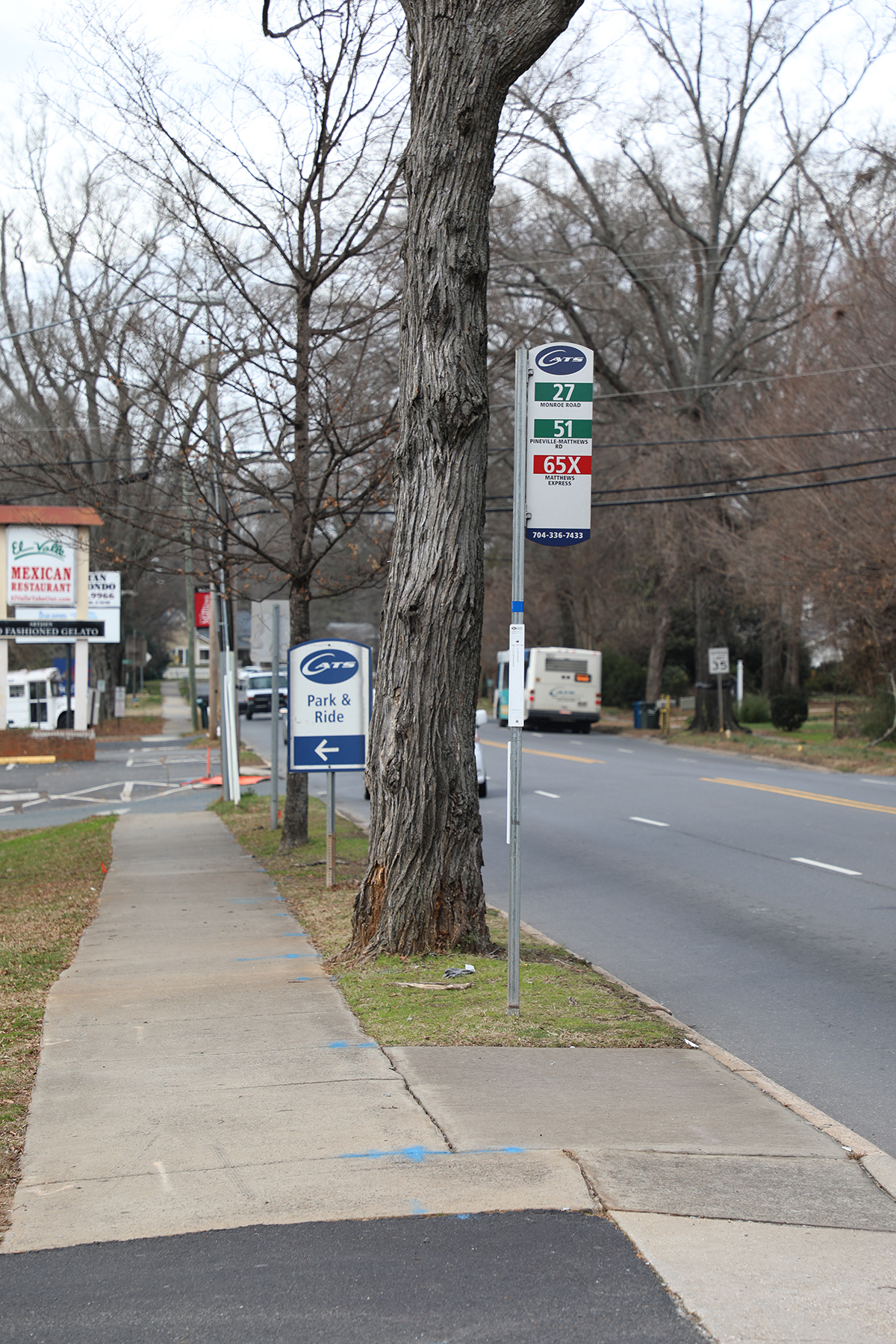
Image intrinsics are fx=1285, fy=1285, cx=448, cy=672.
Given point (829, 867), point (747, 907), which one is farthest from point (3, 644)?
point (747, 907)

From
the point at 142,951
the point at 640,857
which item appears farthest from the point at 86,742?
the point at 142,951

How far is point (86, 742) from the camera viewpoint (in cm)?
3375

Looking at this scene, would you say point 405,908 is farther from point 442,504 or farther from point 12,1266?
point 12,1266

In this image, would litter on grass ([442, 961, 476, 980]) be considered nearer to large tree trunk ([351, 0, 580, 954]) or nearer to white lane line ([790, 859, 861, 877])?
large tree trunk ([351, 0, 580, 954])

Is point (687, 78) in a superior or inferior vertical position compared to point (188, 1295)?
superior

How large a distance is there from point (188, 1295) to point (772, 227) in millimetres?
37912

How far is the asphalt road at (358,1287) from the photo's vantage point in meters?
3.54

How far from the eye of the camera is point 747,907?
1111cm

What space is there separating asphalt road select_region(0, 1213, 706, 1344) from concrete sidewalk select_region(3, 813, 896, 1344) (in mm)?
112

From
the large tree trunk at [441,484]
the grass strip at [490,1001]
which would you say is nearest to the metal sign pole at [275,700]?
the grass strip at [490,1001]

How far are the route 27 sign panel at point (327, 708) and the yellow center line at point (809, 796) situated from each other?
8896 millimetres

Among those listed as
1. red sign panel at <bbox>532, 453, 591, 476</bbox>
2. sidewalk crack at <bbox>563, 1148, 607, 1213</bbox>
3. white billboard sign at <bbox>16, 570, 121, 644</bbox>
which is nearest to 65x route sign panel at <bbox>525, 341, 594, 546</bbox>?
red sign panel at <bbox>532, 453, 591, 476</bbox>

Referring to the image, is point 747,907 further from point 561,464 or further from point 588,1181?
point 588,1181

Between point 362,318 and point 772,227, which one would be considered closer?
point 362,318
